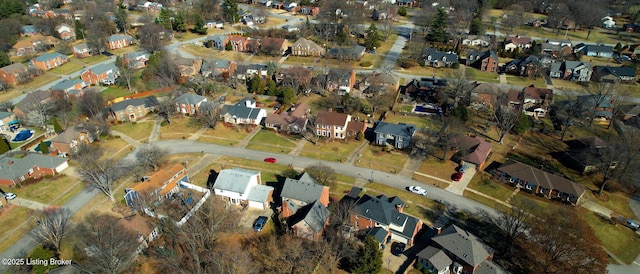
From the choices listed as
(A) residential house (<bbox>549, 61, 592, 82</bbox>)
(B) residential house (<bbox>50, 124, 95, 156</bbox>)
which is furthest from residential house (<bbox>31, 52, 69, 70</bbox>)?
(A) residential house (<bbox>549, 61, 592, 82</bbox>)

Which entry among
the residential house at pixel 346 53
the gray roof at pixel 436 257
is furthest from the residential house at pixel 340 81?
the gray roof at pixel 436 257

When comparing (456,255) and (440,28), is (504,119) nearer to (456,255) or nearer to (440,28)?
(456,255)

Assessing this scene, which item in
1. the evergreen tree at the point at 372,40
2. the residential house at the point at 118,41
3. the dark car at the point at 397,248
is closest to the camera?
the dark car at the point at 397,248

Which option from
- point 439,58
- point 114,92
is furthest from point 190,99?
point 439,58

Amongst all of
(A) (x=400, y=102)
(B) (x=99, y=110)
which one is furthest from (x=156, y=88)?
(A) (x=400, y=102)

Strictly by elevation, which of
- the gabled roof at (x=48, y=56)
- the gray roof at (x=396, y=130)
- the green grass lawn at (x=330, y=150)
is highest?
the gabled roof at (x=48, y=56)

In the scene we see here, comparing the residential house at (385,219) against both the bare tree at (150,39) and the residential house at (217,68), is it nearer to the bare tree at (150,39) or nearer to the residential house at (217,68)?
the residential house at (217,68)

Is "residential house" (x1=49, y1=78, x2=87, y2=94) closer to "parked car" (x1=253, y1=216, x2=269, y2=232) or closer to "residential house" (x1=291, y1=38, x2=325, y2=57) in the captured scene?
"residential house" (x1=291, y1=38, x2=325, y2=57)

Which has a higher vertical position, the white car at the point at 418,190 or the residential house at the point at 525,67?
the residential house at the point at 525,67
